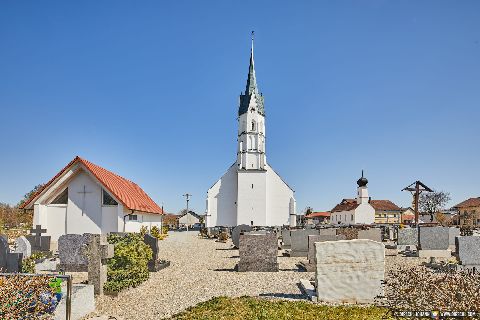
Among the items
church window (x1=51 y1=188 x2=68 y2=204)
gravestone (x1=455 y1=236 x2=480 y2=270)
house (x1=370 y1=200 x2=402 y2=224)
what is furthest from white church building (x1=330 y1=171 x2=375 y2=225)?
gravestone (x1=455 y1=236 x2=480 y2=270)

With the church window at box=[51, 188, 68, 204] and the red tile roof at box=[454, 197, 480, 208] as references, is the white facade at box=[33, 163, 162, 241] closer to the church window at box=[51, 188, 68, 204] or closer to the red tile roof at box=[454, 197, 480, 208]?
the church window at box=[51, 188, 68, 204]

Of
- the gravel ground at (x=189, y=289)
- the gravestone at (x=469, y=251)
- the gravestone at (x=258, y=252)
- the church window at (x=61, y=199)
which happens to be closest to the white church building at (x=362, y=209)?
the church window at (x=61, y=199)

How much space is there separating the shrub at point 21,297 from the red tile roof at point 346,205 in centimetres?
6288

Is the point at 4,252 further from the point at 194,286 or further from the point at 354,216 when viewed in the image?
the point at 354,216

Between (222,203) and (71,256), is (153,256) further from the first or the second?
(222,203)

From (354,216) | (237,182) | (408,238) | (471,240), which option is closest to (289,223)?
(237,182)

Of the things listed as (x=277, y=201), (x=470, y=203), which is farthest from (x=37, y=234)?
(x=470, y=203)

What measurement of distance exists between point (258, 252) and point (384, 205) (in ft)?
243

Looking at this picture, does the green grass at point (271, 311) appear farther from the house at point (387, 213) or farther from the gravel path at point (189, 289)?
the house at point (387, 213)

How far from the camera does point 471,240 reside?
13945 millimetres

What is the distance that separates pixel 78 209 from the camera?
23.4 meters

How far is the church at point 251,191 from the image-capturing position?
52469 mm

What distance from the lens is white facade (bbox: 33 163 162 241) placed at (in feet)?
76.3

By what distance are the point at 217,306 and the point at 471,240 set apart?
10.6 meters
